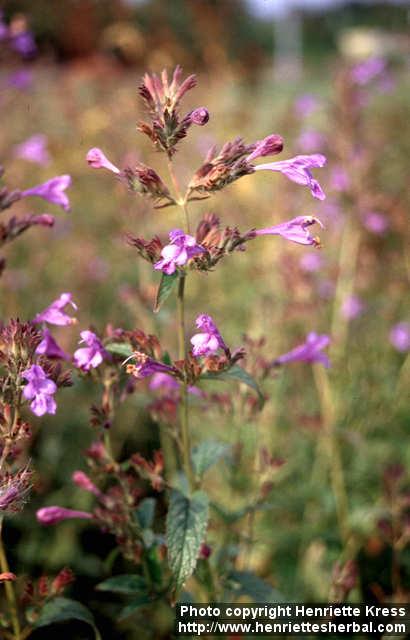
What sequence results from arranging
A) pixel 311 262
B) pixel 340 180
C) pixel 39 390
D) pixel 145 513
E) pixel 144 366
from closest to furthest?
1. pixel 39 390
2. pixel 144 366
3. pixel 145 513
4. pixel 340 180
5. pixel 311 262

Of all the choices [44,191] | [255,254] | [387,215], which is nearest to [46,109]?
[255,254]

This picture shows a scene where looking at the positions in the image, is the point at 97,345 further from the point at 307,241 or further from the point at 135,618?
the point at 135,618

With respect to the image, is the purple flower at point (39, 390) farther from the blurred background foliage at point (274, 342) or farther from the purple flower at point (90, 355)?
the blurred background foliage at point (274, 342)

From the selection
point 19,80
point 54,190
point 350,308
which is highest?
point 19,80

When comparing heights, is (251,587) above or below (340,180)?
below

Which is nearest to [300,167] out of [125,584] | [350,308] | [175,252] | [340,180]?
[175,252]

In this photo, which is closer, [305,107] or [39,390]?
[39,390]

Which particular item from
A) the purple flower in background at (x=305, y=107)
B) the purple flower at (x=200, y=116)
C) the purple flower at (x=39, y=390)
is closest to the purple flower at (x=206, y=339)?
the purple flower at (x=39, y=390)

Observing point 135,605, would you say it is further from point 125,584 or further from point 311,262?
point 311,262
